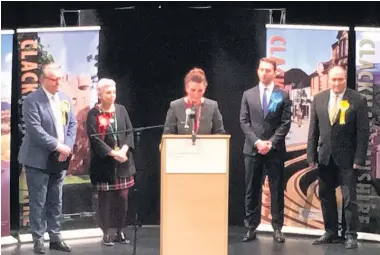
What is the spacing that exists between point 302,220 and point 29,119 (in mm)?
2853

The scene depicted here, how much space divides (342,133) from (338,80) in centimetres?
51

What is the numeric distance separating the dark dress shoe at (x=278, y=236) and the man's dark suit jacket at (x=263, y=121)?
80cm

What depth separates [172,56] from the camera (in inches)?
265

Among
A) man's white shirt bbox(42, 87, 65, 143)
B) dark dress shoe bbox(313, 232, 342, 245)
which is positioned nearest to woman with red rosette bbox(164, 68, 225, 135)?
man's white shirt bbox(42, 87, 65, 143)

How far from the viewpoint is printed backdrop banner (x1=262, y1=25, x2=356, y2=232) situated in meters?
6.50

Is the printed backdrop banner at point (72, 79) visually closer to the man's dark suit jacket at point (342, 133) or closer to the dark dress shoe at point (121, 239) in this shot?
the dark dress shoe at point (121, 239)

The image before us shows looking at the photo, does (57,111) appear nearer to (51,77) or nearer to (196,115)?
(51,77)

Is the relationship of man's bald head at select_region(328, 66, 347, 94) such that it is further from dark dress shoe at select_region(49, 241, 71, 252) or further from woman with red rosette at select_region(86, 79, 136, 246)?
dark dress shoe at select_region(49, 241, 71, 252)

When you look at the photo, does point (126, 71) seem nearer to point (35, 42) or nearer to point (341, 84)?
point (35, 42)

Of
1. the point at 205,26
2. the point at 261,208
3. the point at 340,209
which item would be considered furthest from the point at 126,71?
the point at 340,209

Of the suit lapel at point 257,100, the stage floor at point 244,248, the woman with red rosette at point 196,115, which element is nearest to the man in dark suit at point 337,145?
the stage floor at point 244,248

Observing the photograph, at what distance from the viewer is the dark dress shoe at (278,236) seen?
21.1ft

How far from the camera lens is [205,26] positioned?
22.0 feet

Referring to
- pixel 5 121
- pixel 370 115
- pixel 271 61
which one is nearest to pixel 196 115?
pixel 271 61
